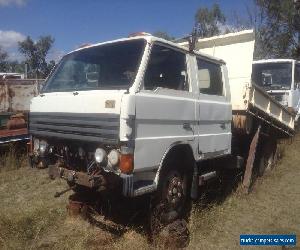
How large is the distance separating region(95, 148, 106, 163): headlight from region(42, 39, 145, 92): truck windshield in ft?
2.52

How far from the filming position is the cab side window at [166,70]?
4.62 m

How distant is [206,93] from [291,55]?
23.3m

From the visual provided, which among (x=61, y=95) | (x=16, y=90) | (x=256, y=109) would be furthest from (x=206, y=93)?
(x=16, y=90)

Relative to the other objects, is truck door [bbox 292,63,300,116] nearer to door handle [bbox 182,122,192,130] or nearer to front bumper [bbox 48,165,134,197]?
door handle [bbox 182,122,192,130]

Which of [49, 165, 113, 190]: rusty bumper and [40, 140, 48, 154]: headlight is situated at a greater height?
[40, 140, 48, 154]: headlight

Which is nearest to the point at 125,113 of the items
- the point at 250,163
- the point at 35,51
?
the point at 250,163

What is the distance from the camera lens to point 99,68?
5.11m

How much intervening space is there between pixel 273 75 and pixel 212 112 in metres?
6.56

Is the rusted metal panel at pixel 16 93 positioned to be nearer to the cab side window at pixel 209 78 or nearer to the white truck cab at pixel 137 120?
the white truck cab at pixel 137 120

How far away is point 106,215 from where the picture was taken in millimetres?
5730

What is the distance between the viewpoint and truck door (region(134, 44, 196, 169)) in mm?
4324

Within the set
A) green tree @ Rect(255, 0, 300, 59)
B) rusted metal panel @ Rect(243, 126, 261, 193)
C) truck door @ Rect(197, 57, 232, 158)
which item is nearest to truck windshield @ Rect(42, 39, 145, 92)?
truck door @ Rect(197, 57, 232, 158)

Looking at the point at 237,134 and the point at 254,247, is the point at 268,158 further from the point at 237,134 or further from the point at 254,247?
the point at 254,247

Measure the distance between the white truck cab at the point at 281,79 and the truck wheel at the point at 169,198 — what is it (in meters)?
6.66
